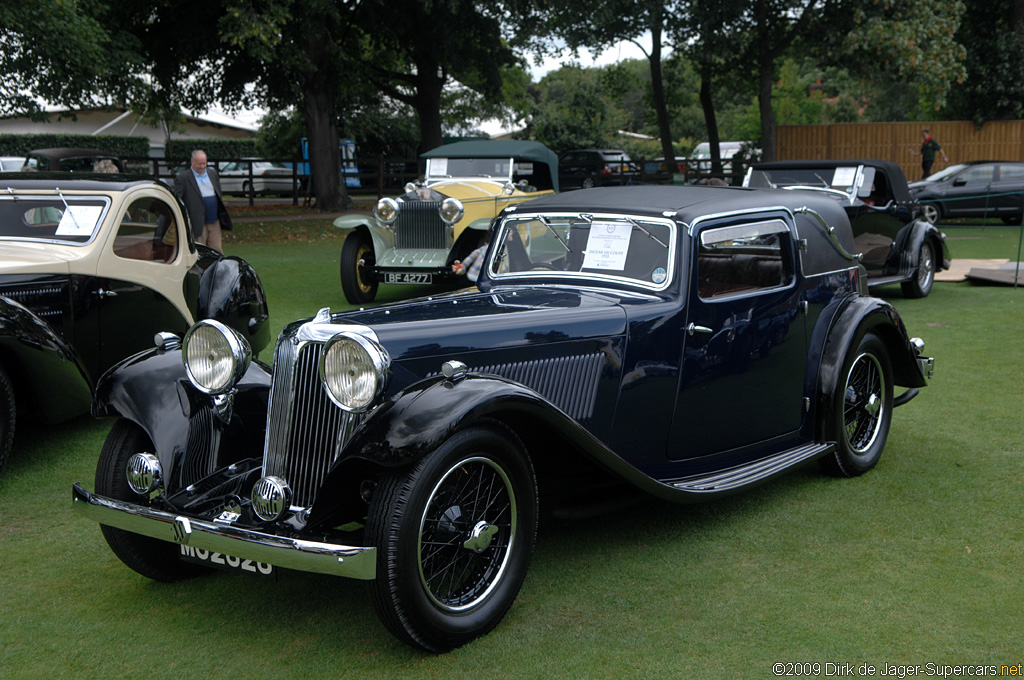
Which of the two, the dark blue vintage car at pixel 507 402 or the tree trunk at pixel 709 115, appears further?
the tree trunk at pixel 709 115

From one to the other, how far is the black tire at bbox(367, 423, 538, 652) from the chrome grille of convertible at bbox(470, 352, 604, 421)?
42cm

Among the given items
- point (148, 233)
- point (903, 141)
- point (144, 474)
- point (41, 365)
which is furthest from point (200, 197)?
point (903, 141)

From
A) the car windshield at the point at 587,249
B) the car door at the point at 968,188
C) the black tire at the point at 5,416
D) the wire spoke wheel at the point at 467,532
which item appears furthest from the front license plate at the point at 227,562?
→ the car door at the point at 968,188

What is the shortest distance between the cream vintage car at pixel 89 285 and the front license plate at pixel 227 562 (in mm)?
2253

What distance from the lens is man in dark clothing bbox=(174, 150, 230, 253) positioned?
36.7ft

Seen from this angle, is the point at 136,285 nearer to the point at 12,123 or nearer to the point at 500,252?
the point at 500,252

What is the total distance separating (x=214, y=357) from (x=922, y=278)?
9368 millimetres

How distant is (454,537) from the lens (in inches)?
125

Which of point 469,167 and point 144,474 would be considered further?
point 469,167

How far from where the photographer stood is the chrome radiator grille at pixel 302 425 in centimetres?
332

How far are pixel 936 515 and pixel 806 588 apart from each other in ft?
3.67

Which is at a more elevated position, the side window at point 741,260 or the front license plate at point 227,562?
the side window at point 741,260

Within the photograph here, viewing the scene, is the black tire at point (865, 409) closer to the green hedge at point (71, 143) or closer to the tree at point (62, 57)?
the tree at point (62, 57)

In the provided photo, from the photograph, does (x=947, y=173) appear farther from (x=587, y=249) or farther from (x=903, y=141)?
(x=587, y=249)
